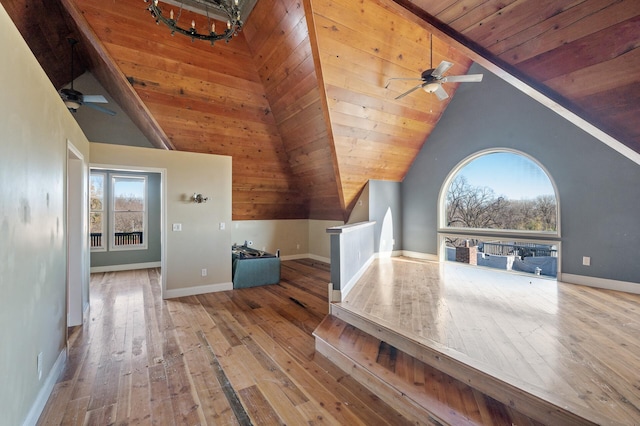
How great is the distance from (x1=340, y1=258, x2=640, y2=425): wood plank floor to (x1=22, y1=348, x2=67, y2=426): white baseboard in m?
2.69

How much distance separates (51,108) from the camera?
7.24 feet

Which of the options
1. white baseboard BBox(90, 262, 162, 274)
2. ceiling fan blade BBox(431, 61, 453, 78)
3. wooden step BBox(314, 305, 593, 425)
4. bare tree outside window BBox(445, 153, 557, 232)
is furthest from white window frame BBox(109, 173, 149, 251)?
bare tree outside window BBox(445, 153, 557, 232)

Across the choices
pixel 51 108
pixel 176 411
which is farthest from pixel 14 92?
pixel 176 411

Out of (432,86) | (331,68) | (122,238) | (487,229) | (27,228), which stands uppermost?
(331,68)

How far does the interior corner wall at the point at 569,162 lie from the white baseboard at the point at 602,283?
0.06 metres

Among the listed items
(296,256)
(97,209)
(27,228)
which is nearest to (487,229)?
(296,256)

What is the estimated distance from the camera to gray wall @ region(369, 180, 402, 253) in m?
6.29

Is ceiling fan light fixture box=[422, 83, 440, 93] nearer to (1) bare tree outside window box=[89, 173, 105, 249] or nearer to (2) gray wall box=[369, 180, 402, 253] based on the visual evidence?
(2) gray wall box=[369, 180, 402, 253]

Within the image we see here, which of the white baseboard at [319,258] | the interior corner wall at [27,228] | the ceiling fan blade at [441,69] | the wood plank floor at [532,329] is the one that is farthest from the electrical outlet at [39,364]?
the white baseboard at [319,258]

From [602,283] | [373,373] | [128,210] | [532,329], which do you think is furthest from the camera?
[128,210]

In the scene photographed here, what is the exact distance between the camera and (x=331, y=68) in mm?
3967

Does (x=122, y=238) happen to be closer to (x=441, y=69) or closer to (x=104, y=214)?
(x=104, y=214)

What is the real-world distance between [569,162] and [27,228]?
6.62m

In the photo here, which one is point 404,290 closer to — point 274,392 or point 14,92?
point 274,392
